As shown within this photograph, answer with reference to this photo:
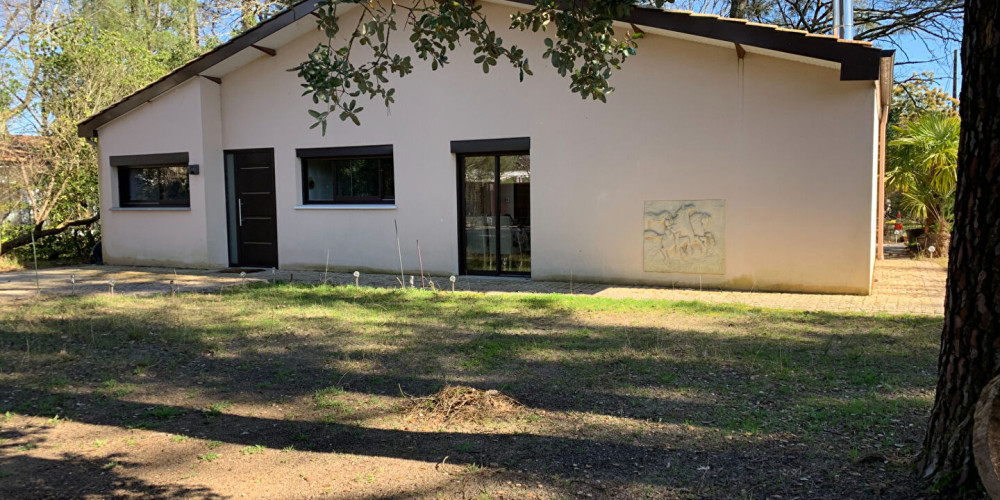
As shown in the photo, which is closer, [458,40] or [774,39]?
[458,40]

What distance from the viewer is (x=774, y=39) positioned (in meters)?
8.56

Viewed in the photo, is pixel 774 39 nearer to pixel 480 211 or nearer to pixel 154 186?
pixel 480 211

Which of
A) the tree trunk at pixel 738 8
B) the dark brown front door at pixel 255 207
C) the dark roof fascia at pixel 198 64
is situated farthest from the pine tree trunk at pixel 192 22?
the tree trunk at pixel 738 8

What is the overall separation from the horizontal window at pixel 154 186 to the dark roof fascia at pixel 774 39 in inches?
358

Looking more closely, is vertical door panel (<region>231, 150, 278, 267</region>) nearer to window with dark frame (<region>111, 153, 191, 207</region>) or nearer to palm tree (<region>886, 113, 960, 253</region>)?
window with dark frame (<region>111, 153, 191, 207</region>)

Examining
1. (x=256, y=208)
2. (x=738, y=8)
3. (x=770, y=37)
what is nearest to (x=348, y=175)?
(x=256, y=208)

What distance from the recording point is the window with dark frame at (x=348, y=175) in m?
11.9

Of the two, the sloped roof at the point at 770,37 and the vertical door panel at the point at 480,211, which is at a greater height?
the sloped roof at the point at 770,37

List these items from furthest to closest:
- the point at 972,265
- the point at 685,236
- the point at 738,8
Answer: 1. the point at 738,8
2. the point at 685,236
3. the point at 972,265

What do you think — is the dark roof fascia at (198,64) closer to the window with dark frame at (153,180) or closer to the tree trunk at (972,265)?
the window with dark frame at (153,180)

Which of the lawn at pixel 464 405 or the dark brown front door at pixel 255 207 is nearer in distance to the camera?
the lawn at pixel 464 405

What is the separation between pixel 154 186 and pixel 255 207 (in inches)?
101

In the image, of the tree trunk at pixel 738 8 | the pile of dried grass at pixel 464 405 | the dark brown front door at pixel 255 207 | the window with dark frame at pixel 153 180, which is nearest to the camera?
the pile of dried grass at pixel 464 405

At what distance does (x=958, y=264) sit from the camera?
2.87 metres
